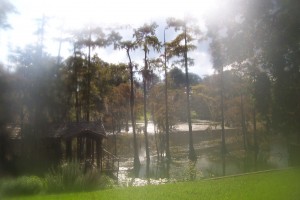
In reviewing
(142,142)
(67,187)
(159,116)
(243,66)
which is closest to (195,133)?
(142,142)

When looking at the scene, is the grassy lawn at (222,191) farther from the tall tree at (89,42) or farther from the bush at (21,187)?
the tall tree at (89,42)

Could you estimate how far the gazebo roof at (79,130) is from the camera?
26766 mm

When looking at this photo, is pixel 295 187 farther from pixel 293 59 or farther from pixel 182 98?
pixel 182 98

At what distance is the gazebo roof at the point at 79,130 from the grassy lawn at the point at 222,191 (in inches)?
500

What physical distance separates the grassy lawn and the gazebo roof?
12702mm

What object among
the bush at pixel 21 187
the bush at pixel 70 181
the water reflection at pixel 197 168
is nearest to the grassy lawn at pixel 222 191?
the bush at pixel 21 187

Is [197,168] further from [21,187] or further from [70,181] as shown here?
[21,187]

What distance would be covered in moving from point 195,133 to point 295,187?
47349 millimetres

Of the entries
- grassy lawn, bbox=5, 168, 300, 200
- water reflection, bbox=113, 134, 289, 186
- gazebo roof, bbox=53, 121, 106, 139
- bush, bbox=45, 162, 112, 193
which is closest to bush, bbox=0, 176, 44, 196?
bush, bbox=45, 162, 112, 193

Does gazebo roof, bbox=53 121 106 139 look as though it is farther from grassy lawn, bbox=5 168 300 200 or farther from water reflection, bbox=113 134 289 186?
grassy lawn, bbox=5 168 300 200

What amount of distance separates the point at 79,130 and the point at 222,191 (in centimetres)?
1592

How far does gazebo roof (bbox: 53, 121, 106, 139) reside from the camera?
2677 cm

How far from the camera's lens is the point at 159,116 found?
4416cm

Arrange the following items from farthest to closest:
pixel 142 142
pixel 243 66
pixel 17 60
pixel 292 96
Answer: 1. pixel 142 142
2. pixel 17 60
3. pixel 243 66
4. pixel 292 96
